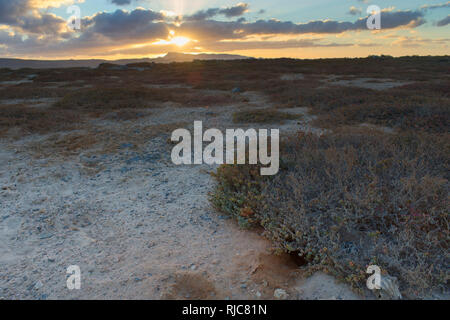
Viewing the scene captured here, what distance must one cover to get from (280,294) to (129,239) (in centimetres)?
255

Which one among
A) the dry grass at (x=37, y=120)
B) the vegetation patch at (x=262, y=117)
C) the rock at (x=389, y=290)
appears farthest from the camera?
the vegetation patch at (x=262, y=117)

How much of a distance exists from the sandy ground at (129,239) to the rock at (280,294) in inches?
2.8

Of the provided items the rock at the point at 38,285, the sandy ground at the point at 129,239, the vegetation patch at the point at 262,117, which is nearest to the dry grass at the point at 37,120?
the sandy ground at the point at 129,239

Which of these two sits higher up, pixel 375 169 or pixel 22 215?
pixel 375 169

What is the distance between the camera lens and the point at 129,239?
5.13 metres

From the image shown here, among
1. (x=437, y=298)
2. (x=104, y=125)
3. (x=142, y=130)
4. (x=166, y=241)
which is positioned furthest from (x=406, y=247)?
(x=104, y=125)

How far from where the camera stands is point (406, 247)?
4012mm

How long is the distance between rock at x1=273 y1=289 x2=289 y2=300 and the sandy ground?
71mm

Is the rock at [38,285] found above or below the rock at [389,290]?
below

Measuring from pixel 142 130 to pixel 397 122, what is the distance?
9185mm

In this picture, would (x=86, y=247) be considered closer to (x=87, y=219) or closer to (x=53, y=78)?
(x=87, y=219)

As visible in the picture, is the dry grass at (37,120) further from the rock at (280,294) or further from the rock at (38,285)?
the rock at (280,294)

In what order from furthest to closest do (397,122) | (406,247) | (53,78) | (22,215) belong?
(53,78)
(397,122)
(22,215)
(406,247)

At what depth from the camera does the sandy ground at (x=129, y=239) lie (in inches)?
156
